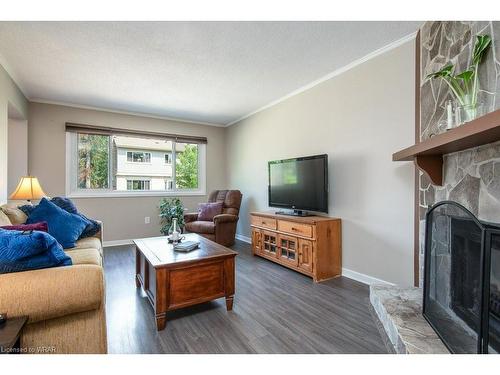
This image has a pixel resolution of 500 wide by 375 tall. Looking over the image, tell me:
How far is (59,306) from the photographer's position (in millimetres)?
1235

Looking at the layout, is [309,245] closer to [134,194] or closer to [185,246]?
[185,246]

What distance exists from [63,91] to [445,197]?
4.57 metres

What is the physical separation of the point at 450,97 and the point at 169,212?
14.1 feet

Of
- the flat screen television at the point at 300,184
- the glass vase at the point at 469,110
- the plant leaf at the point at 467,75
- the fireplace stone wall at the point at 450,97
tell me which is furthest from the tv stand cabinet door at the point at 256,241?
the plant leaf at the point at 467,75

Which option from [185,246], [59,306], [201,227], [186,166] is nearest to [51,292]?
[59,306]

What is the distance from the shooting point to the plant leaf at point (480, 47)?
4.27 feet

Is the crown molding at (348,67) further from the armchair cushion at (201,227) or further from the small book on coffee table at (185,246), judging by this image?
the small book on coffee table at (185,246)

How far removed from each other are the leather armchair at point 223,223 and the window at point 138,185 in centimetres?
113

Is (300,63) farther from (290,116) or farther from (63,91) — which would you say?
(63,91)

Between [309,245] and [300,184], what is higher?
[300,184]

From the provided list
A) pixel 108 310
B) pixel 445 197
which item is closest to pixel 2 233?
pixel 108 310

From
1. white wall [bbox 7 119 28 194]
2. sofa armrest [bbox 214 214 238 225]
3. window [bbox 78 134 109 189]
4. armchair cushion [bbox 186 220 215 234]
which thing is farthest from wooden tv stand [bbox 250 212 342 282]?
white wall [bbox 7 119 28 194]

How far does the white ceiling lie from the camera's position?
2.20 metres

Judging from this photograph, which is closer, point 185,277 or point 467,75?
Answer: point 467,75
